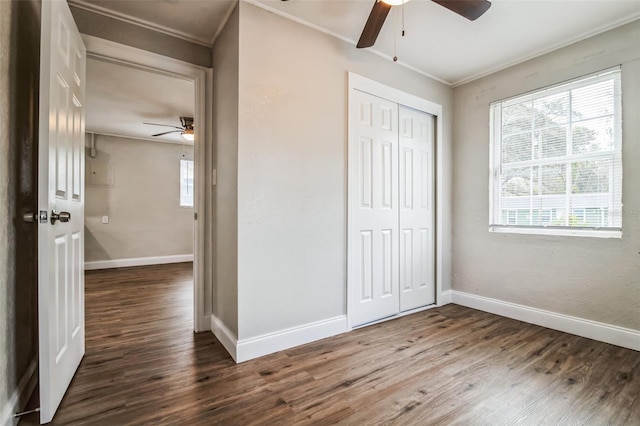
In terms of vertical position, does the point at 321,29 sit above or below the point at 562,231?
above

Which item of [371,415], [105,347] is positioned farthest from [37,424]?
[371,415]

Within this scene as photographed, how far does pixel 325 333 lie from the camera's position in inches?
93.1

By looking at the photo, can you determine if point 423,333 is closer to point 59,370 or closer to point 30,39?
point 59,370

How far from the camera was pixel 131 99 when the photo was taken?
379 centimetres

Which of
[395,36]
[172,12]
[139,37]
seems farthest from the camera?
[395,36]

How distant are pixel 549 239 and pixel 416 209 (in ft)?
3.87

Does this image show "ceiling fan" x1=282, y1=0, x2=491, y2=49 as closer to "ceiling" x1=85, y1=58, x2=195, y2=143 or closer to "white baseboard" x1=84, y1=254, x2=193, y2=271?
"ceiling" x1=85, y1=58, x2=195, y2=143

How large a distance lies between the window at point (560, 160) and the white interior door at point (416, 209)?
2.13 ft

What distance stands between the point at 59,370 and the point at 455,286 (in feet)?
11.4

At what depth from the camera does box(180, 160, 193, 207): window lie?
243 inches

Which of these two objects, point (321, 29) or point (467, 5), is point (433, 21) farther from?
point (321, 29)

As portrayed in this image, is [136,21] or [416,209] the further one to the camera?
[416,209]

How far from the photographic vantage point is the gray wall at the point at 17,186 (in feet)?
4.35

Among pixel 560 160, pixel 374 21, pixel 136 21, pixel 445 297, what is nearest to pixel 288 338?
pixel 445 297
